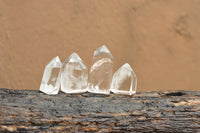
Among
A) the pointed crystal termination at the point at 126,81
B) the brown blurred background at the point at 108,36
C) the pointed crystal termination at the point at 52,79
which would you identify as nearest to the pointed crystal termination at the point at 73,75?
the pointed crystal termination at the point at 52,79

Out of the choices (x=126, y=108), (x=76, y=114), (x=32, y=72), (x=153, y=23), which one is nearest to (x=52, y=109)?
(x=76, y=114)

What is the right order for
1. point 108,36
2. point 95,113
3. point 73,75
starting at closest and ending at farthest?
point 95,113
point 73,75
point 108,36

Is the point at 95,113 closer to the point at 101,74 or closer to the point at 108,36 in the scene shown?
the point at 101,74

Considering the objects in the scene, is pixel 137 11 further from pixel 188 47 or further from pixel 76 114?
pixel 76 114

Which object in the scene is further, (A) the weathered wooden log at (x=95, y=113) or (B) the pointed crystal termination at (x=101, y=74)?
(B) the pointed crystal termination at (x=101, y=74)

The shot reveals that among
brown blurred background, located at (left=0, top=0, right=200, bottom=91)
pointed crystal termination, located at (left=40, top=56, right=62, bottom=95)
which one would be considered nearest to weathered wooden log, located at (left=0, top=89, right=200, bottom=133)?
pointed crystal termination, located at (left=40, top=56, right=62, bottom=95)

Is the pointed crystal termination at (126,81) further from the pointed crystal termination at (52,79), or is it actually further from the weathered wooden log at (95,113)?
the pointed crystal termination at (52,79)

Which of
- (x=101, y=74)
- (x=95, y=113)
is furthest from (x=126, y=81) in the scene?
(x=95, y=113)
